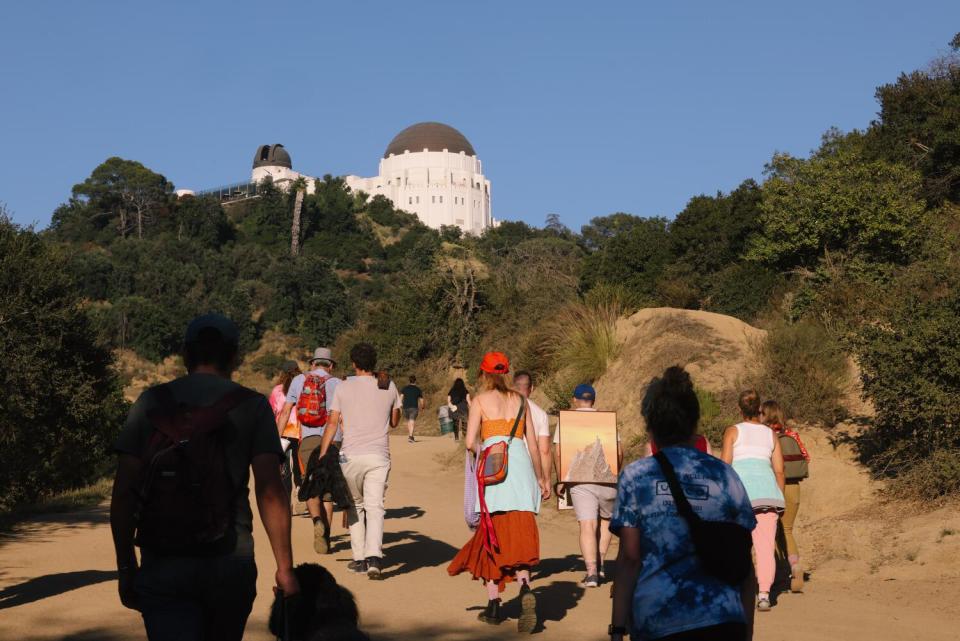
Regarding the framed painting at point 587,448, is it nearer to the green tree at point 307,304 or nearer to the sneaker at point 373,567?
the sneaker at point 373,567

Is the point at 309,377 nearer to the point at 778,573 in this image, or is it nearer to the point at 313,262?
the point at 778,573

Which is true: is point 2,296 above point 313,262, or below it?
below

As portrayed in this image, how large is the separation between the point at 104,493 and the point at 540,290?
2070 cm

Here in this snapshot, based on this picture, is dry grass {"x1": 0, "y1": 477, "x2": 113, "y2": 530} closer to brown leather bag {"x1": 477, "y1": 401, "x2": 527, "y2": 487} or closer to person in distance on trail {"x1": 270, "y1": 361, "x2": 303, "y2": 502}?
person in distance on trail {"x1": 270, "y1": 361, "x2": 303, "y2": 502}

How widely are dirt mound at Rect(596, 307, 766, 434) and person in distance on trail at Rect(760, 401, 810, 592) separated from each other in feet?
23.2

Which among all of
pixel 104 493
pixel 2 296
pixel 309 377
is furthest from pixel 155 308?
pixel 309 377

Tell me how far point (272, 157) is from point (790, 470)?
15153cm

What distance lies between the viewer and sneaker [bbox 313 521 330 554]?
35.0 feet

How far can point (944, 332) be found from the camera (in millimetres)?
12617

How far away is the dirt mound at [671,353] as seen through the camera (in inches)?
709

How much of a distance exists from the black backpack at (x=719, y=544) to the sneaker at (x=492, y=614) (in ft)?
13.8

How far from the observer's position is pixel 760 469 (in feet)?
29.4

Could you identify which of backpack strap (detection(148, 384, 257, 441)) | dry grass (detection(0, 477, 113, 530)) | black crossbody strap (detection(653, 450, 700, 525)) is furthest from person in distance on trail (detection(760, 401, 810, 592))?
dry grass (detection(0, 477, 113, 530))

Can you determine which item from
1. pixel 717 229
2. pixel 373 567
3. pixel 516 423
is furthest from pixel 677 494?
pixel 717 229
